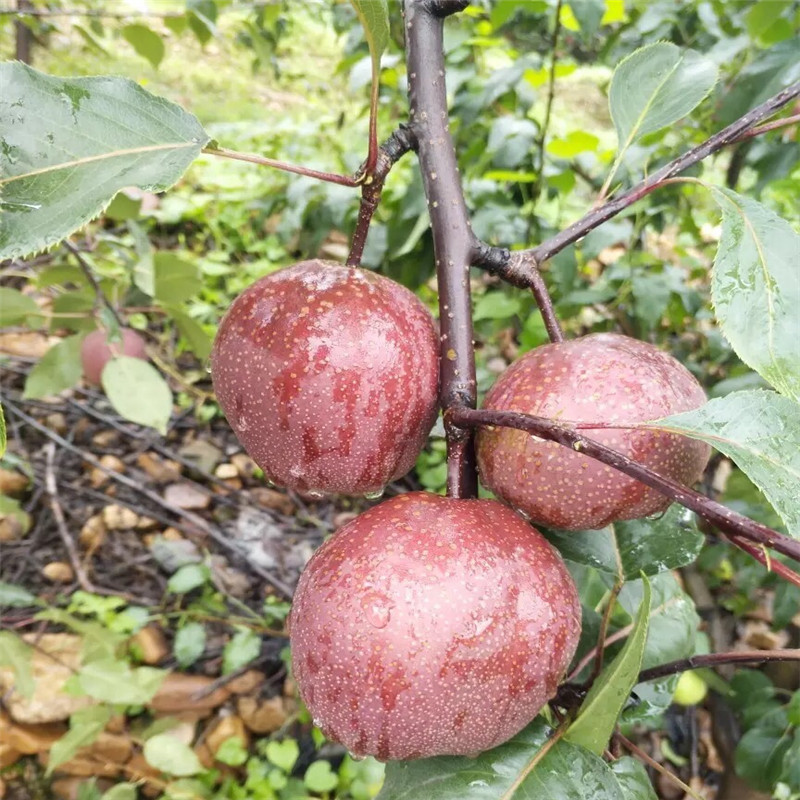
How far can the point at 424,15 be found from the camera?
0.81 m

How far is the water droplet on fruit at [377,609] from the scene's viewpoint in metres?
0.61

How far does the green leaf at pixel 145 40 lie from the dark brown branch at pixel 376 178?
42.5 inches

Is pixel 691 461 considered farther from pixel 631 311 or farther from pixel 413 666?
pixel 631 311

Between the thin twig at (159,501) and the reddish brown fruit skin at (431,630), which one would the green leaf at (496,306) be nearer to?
the thin twig at (159,501)

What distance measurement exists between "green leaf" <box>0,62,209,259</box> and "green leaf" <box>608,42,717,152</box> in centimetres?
56

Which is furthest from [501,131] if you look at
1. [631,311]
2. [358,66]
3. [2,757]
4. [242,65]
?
[242,65]

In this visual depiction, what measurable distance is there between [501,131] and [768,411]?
147 cm

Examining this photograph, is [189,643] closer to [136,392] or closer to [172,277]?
[136,392]

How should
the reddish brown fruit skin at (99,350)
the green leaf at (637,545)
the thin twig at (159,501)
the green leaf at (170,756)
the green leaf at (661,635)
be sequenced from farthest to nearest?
the thin twig at (159,501) < the reddish brown fruit skin at (99,350) < the green leaf at (170,756) < the green leaf at (661,635) < the green leaf at (637,545)

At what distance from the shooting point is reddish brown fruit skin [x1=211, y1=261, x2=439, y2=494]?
0.70 m

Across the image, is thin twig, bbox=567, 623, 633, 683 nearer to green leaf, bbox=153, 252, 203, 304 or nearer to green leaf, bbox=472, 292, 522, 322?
green leaf, bbox=472, 292, 522, 322

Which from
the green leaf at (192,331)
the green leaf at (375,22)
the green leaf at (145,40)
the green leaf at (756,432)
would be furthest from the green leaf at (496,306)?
the green leaf at (756,432)

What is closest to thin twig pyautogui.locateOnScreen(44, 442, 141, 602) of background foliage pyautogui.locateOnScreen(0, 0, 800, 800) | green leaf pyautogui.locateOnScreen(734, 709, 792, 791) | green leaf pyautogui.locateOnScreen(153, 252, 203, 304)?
background foliage pyautogui.locateOnScreen(0, 0, 800, 800)

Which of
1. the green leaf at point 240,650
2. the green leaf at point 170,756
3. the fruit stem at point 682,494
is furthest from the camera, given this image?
the green leaf at point 240,650
